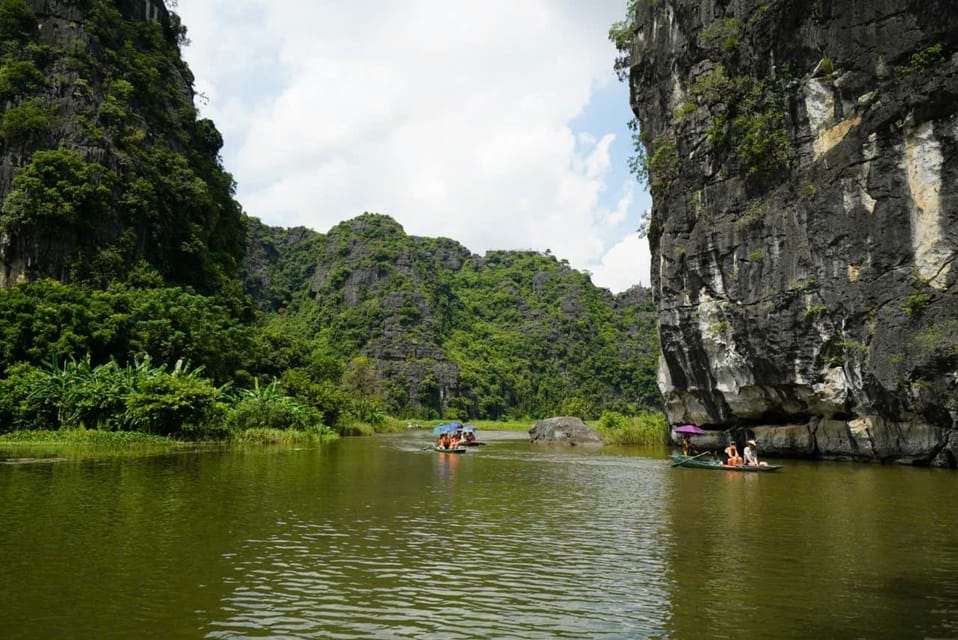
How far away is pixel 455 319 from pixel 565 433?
7631 centimetres

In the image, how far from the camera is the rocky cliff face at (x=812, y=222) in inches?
885

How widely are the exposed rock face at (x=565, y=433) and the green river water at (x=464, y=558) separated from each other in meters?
22.0

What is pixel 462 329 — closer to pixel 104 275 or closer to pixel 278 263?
pixel 278 263

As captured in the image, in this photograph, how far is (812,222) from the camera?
2581cm

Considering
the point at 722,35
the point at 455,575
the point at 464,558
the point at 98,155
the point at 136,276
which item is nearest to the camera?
the point at 455,575

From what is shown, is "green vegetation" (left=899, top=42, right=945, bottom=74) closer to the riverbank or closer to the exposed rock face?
the exposed rock face

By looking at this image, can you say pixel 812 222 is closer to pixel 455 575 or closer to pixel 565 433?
pixel 565 433

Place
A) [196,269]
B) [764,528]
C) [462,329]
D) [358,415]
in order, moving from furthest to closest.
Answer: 1. [462,329]
2. [358,415]
3. [196,269]
4. [764,528]

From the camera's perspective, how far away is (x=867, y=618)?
699 centimetres

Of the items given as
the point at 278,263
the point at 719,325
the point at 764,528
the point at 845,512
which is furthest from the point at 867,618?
the point at 278,263

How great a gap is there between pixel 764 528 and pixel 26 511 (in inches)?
469

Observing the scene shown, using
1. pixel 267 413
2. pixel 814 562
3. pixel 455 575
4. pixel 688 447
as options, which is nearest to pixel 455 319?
pixel 267 413

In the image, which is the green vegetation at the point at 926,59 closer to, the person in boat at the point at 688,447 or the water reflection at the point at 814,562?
the water reflection at the point at 814,562

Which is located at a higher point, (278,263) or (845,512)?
(278,263)
